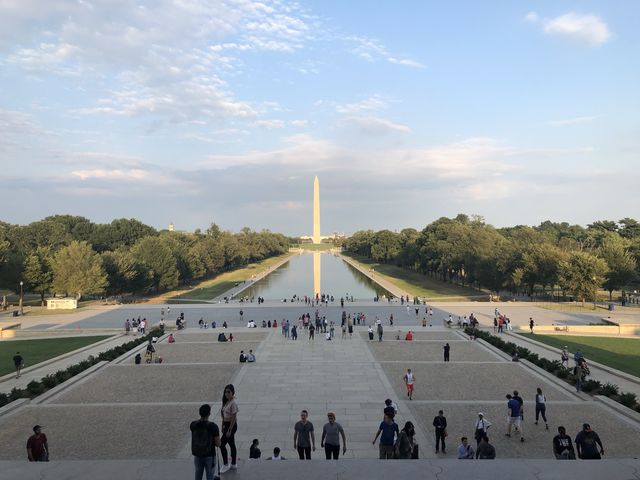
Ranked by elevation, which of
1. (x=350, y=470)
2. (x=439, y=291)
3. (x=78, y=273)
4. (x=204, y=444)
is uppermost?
(x=78, y=273)

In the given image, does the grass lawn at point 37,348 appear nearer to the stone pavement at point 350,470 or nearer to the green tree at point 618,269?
the stone pavement at point 350,470

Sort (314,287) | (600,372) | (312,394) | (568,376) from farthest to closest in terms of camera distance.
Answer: (314,287), (600,372), (568,376), (312,394)

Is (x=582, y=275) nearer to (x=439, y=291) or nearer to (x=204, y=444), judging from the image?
(x=439, y=291)

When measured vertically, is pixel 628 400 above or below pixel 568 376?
above

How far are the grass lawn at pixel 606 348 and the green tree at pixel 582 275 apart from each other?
60.2 ft

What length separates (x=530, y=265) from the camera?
56.2 meters

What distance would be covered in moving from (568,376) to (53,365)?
23.5m

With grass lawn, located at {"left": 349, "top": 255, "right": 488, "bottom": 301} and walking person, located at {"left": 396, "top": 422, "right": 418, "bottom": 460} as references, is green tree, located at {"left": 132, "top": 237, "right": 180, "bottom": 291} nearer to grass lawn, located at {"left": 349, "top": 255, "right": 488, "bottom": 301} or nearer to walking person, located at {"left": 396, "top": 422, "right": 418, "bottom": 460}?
grass lawn, located at {"left": 349, "top": 255, "right": 488, "bottom": 301}

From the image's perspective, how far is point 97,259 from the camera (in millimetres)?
54469

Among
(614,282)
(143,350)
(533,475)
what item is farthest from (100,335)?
(614,282)

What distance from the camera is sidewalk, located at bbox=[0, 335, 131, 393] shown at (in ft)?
65.5

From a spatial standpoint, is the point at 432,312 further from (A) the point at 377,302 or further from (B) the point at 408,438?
(B) the point at 408,438

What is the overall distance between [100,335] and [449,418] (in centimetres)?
2656

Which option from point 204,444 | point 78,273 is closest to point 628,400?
point 204,444
